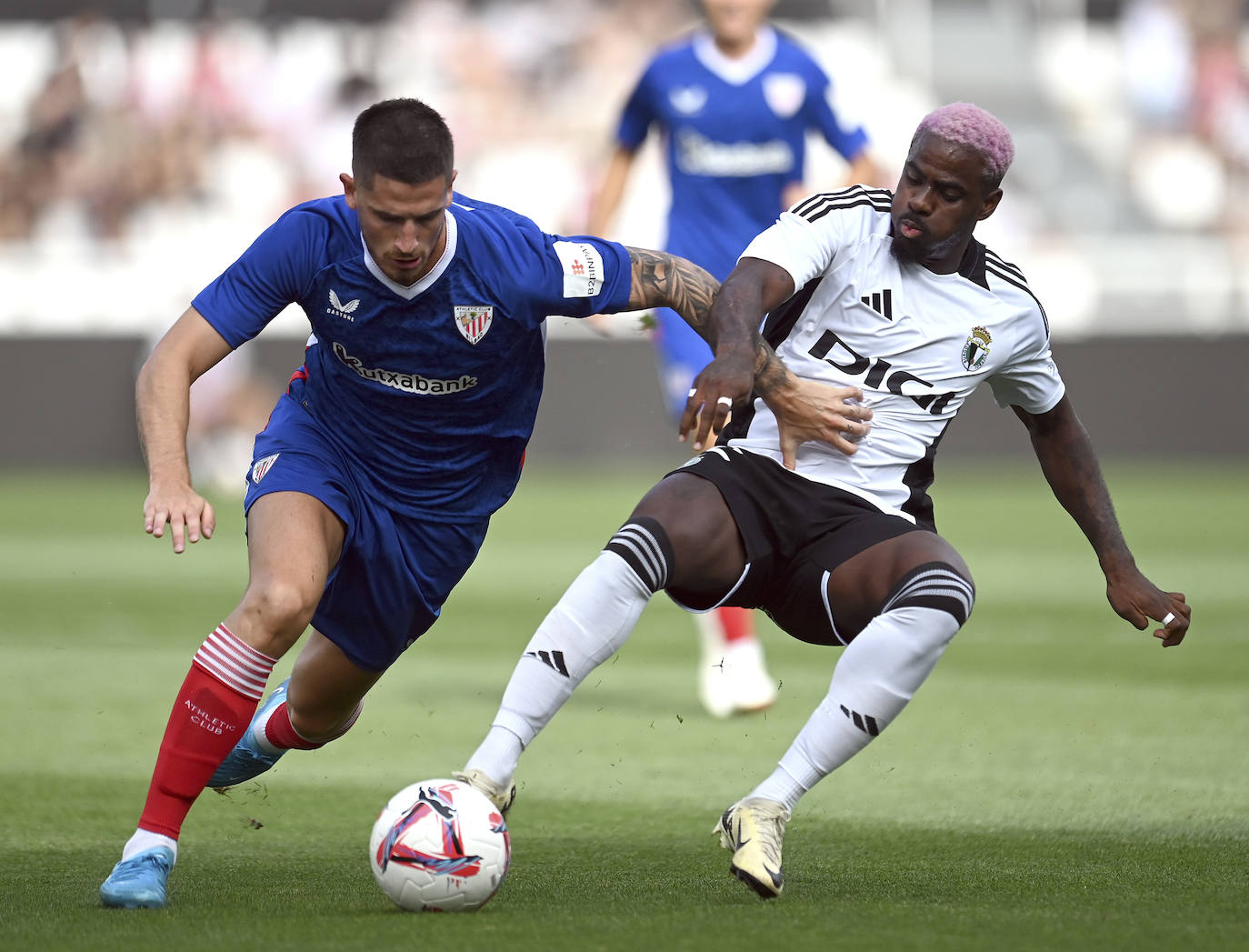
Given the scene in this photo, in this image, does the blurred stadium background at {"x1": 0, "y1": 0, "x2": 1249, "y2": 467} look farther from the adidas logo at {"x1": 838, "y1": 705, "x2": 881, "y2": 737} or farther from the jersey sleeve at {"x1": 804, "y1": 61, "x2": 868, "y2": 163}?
the adidas logo at {"x1": 838, "y1": 705, "x2": 881, "y2": 737}

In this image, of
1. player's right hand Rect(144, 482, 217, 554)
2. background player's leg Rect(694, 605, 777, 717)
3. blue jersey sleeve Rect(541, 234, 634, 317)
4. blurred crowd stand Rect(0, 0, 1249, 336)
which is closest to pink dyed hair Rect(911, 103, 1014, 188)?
blue jersey sleeve Rect(541, 234, 634, 317)

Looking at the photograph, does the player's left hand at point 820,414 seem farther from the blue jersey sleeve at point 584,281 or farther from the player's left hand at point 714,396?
the blue jersey sleeve at point 584,281

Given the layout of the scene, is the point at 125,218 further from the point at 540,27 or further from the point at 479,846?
the point at 479,846

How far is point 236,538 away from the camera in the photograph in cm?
1537

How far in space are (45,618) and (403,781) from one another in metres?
5.03

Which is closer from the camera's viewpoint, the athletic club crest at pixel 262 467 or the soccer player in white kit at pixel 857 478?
the soccer player in white kit at pixel 857 478

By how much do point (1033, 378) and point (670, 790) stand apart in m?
1.93

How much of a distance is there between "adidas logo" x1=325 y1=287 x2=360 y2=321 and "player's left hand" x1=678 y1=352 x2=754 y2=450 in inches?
37.3

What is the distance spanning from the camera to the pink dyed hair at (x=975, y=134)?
4.72 m

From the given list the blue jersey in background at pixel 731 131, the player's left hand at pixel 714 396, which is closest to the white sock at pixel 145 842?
the player's left hand at pixel 714 396

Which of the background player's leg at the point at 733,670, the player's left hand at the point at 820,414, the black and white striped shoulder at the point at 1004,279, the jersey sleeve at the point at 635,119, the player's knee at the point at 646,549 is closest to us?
the player's knee at the point at 646,549

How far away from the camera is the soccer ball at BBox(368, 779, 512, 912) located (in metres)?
4.05

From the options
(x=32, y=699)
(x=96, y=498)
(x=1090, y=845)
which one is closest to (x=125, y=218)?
(x=96, y=498)

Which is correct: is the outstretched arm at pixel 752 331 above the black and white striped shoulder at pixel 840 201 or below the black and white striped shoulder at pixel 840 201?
below
